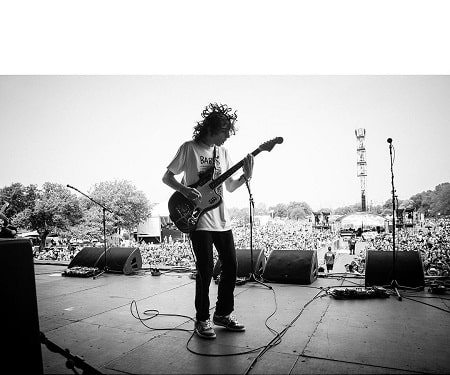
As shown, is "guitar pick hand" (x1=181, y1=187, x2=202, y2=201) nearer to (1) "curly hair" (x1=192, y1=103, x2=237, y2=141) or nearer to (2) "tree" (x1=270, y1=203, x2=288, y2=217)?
(1) "curly hair" (x1=192, y1=103, x2=237, y2=141)

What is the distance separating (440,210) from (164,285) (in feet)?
28.6

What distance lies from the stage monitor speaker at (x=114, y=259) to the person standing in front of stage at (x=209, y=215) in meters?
3.53

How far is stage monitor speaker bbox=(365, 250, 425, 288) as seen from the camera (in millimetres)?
3791

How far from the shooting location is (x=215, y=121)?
237cm

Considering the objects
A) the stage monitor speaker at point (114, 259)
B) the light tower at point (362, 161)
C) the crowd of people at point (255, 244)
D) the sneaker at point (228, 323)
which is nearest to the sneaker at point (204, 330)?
the sneaker at point (228, 323)

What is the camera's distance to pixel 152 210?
29016 millimetres

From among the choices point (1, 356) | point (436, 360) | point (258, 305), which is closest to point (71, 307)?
point (258, 305)

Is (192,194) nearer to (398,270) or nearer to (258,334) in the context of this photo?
(258,334)

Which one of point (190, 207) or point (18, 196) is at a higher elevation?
point (18, 196)

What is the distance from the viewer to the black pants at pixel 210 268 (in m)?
2.26

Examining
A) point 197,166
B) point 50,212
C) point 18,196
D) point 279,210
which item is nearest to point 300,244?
point 279,210

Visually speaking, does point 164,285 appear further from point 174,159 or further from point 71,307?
point 174,159

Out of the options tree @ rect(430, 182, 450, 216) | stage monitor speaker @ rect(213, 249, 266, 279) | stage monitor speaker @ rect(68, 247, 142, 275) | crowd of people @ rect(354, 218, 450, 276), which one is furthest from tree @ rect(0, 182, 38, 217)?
tree @ rect(430, 182, 450, 216)

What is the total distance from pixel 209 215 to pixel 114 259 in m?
4.00
